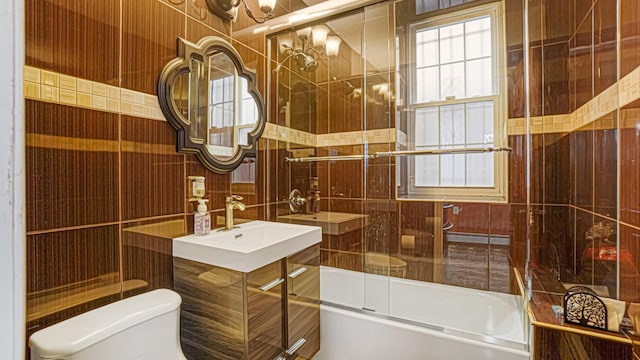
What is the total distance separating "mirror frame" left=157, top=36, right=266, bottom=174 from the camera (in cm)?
133

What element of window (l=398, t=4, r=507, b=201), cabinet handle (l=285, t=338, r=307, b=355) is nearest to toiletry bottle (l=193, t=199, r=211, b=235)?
cabinet handle (l=285, t=338, r=307, b=355)

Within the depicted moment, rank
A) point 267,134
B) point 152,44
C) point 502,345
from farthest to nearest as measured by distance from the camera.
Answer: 1. point 267,134
2. point 502,345
3. point 152,44

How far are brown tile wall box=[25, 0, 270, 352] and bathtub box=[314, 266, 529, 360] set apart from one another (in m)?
1.02

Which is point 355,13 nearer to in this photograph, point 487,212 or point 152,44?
point 152,44

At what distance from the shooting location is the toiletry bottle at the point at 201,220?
1441 mm

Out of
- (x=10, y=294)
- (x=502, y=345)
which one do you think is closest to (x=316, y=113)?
(x=502, y=345)

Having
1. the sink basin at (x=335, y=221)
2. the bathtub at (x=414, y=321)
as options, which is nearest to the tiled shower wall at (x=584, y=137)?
the bathtub at (x=414, y=321)

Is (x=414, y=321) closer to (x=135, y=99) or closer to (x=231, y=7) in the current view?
→ (x=135, y=99)

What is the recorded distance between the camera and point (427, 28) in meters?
2.33

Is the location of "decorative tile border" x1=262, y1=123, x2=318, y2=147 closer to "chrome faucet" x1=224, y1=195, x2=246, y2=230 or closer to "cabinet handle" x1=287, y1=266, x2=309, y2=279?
"chrome faucet" x1=224, y1=195, x2=246, y2=230

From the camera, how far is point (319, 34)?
238cm

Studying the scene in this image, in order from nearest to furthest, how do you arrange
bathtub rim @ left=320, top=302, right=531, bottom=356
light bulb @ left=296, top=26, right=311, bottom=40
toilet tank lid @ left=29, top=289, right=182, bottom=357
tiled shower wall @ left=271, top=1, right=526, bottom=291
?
1. toilet tank lid @ left=29, top=289, right=182, bottom=357
2. bathtub rim @ left=320, top=302, right=531, bottom=356
3. tiled shower wall @ left=271, top=1, right=526, bottom=291
4. light bulb @ left=296, top=26, right=311, bottom=40

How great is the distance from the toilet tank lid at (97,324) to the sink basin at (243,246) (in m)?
0.20

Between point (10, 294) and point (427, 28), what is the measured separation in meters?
2.67
